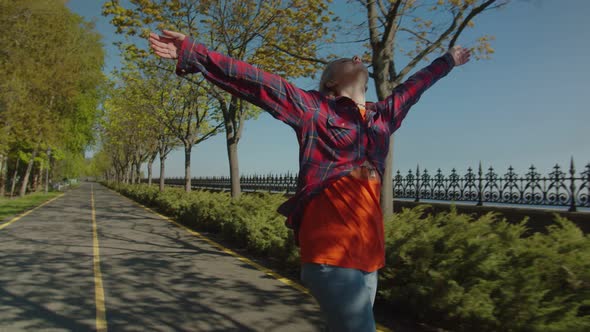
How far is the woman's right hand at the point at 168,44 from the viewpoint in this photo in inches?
77.5

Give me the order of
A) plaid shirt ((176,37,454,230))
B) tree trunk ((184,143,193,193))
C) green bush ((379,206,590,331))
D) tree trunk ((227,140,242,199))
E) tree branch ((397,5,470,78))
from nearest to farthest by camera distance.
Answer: plaid shirt ((176,37,454,230)) → green bush ((379,206,590,331)) → tree branch ((397,5,470,78)) → tree trunk ((227,140,242,199)) → tree trunk ((184,143,193,193))

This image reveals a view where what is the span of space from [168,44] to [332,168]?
95cm

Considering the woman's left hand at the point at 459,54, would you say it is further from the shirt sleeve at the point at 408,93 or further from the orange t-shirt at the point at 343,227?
the orange t-shirt at the point at 343,227

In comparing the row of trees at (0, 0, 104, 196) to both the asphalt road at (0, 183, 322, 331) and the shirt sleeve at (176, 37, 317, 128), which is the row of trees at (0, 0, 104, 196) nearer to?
the asphalt road at (0, 183, 322, 331)

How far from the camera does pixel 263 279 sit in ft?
21.9

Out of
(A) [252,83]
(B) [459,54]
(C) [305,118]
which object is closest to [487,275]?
(B) [459,54]

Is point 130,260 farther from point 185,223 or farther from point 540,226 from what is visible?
point 540,226

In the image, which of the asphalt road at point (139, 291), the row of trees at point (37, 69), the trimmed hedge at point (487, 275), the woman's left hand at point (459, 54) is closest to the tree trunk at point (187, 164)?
the row of trees at point (37, 69)

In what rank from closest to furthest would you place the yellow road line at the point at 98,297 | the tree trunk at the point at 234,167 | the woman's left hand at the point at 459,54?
the woman's left hand at the point at 459,54, the yellow road line at the point at 98,297, the tree trunk at the point at 234,167

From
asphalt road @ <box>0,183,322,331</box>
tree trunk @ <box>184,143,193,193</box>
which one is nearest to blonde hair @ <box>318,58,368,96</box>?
asphalt road @ <box>0,183,322,331</box>

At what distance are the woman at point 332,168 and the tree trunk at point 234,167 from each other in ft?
43.1

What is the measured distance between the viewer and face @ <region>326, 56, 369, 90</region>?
198 cm

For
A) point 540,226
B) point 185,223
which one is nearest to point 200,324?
point 540,226

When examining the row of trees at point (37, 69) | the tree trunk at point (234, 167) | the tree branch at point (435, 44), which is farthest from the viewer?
the row of trees at point (37, 69)
